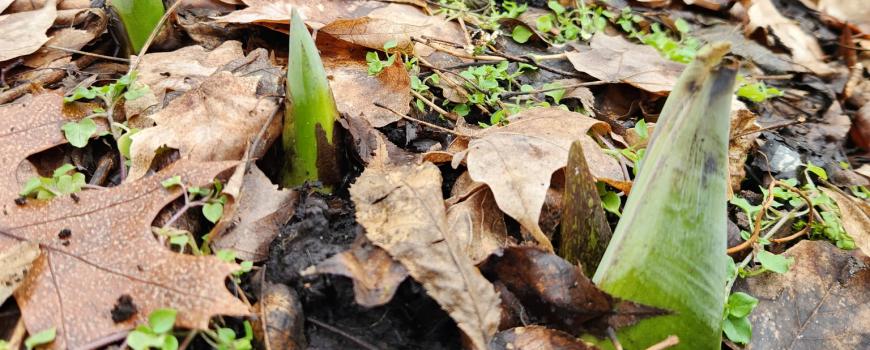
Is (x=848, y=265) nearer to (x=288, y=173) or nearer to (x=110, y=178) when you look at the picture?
(x=288, y=173)

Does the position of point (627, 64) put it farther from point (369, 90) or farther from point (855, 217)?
point (369, 90)

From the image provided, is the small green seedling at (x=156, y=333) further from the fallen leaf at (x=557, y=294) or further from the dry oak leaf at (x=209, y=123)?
the fallen leaf at (x=557, y=294)

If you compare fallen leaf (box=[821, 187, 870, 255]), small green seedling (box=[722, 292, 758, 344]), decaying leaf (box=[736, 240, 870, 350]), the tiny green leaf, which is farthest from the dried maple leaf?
fallen leaf (box=[821, 187, 870, 255])

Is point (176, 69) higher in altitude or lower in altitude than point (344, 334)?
higher

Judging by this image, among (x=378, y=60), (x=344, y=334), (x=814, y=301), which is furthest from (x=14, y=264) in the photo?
(x=814, y=301)

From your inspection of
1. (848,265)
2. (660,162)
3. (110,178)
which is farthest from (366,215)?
(848,265)

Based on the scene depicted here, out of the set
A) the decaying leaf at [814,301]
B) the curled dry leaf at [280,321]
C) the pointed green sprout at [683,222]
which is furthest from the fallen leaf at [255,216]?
the decaying leaf at [814,301]
